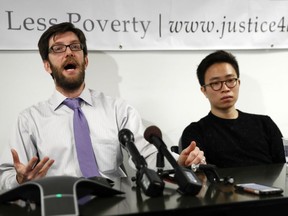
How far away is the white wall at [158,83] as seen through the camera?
1.83 m

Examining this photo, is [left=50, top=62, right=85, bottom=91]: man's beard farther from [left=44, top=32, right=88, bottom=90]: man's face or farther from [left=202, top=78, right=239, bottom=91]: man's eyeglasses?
[left=202, top=78, right=239, bottom=91]: man's eyeglasses

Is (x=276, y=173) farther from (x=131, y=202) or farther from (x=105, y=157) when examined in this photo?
(x=105, y=157)

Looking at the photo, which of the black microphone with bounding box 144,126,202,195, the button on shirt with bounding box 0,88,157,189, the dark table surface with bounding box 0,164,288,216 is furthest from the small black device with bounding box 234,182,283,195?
the button on shirt with bounding box 0,88,157,189

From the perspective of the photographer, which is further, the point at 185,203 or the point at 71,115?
the point at 71,115

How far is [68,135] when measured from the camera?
1.53m

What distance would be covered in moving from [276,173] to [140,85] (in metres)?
0.99

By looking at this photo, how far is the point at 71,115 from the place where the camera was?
1.57 m

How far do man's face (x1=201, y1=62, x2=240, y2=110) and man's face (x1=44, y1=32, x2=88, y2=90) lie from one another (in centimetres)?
60

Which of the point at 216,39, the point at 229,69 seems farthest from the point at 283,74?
the point at 229,69

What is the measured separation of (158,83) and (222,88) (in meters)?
0.46

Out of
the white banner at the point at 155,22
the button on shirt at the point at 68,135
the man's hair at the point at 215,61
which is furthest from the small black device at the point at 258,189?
the white banner at the point at 155,22

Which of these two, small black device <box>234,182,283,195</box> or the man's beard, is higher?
the man's beard

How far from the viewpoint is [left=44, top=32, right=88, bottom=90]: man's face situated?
5.20 feet

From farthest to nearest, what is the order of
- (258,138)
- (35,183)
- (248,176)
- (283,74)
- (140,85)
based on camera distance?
(283,74) < (140,85) < (258,138) < (248,176) < (35,183)
